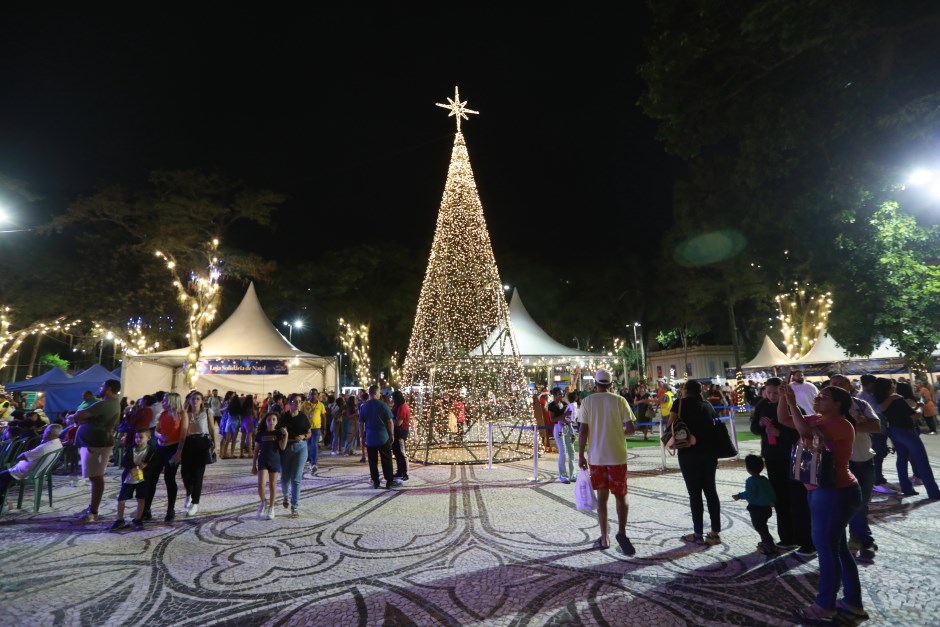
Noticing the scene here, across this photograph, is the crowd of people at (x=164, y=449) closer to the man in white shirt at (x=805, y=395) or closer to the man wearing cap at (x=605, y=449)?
the man wearing cap at (x=605, y=449)

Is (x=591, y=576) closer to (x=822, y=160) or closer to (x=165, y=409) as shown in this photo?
(x=165, y=409)

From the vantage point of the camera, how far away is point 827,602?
2.94 m

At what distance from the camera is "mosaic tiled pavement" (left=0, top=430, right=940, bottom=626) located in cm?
322

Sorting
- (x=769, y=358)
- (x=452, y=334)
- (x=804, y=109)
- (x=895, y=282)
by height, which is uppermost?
(x=804, y=109)

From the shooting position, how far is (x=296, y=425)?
6.09 meters

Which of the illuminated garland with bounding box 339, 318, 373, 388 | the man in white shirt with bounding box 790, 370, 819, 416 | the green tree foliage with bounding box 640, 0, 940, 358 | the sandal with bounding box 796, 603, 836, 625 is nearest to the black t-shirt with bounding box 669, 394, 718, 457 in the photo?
the sandal with bounding box 796, 603, 836, 625

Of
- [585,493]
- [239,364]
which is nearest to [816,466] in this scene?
[585,493]

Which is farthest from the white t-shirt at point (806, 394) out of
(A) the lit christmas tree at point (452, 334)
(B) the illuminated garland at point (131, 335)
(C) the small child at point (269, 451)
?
(B) the illuminated garland at point (131, 335)

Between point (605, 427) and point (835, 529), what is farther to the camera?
point (605, 427)

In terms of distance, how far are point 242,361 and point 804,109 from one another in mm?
16664

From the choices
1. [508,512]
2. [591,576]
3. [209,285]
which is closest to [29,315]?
[209,285]

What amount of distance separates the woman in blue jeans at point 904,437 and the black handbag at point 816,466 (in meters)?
4.42

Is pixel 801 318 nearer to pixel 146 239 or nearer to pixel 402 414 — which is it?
pixel 402 414

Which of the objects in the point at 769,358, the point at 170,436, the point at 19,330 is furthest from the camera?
the point at 769,358
